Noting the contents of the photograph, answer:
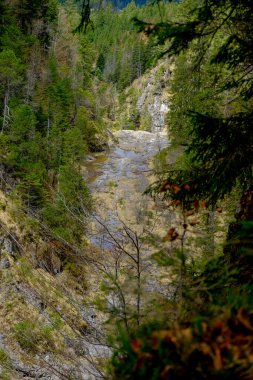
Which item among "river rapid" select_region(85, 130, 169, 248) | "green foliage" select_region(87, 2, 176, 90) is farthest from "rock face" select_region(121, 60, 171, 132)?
"river rapid" select_region(85, 130, 169, 248)

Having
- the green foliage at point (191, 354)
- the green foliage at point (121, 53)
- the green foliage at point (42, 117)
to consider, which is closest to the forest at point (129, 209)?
the green foliage at point (191, 354)

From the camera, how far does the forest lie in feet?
5.54

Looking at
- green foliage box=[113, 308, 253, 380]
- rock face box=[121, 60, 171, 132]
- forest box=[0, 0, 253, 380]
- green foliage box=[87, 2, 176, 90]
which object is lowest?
green foliage box=[113, 308, 253, 380]

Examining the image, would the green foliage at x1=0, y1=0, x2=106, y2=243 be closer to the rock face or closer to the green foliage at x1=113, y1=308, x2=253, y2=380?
the green foliage at x1=113, y1=308, x2=253, y2=380

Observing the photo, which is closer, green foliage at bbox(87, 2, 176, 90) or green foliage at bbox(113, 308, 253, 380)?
green foliage at bbox(113, 308, 253, 380)

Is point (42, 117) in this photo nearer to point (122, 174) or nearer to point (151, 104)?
point (122, 174)

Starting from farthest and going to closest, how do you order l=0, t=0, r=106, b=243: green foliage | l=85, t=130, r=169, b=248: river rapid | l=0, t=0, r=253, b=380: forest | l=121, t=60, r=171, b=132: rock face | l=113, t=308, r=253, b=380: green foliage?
l=121, t=60, r=171, b=132: rock face
l=85, t=130, r=169, b=248: river rapid
l=0, t=0, r=106, b=243: green foliage
l=0, t=0, r=253, b=380: forest
l=113, t=308, r=253, b=380: green foliage

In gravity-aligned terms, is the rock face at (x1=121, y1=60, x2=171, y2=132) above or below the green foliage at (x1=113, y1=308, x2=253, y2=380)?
above

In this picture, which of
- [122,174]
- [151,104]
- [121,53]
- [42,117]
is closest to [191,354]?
[42,117]

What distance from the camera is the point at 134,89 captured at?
291 ft

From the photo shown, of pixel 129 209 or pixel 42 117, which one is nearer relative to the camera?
pixel 129 209

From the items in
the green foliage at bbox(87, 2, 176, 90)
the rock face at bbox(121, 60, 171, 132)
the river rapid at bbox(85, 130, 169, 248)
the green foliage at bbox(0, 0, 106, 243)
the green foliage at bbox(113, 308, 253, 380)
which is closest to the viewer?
the green foliage at bbox(113, 308, 253, 380)

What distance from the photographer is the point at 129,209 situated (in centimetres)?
2506

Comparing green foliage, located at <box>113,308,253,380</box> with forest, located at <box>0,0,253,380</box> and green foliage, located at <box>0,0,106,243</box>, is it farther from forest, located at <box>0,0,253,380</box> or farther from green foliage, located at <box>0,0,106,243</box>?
green foliage, located at <box>0,0,106,243</box>
